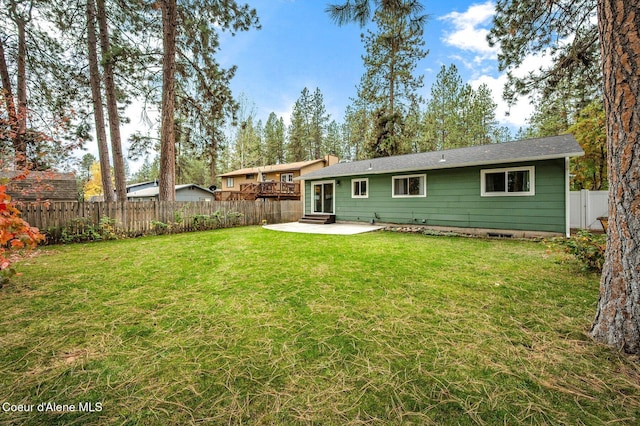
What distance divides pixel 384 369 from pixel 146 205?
31.8 ft

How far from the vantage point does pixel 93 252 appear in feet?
18.7

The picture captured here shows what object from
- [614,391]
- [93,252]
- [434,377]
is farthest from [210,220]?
[614,391]

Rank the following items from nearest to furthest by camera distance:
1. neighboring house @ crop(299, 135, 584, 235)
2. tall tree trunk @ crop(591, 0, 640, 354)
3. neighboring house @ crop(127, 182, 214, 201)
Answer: tall tree trunk @ crop(591, 0, 640, 354) → neighboring house @ crop(299, 135, 584, 235) → neighboring house @ crop(127, 182, 214, 201)

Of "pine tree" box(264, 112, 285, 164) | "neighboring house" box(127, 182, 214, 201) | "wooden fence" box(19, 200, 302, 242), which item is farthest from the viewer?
"pine tree" box(264, 112, 285, 164)

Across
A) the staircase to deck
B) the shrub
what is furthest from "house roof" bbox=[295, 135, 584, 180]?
the shrub

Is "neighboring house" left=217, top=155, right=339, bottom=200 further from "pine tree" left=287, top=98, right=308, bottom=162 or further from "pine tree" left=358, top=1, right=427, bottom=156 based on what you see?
"pine tree" left=287, top=98, right=308, bottom=162

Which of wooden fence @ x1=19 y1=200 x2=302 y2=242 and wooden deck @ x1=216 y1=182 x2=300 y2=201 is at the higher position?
wooden deck @ x1=216 y1=182 x2=300 y2=201

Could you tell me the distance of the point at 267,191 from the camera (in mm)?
17016

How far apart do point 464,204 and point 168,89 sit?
36.1 ft

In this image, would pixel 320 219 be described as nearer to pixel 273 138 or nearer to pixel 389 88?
pixel 389 88

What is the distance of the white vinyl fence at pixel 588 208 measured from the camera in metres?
9.40

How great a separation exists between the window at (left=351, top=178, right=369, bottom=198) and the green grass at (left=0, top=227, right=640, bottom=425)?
787 cm

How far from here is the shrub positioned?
366 cm

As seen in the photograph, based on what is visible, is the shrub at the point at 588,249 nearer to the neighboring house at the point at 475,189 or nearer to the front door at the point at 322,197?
the neighboring house at the point at 475,189
